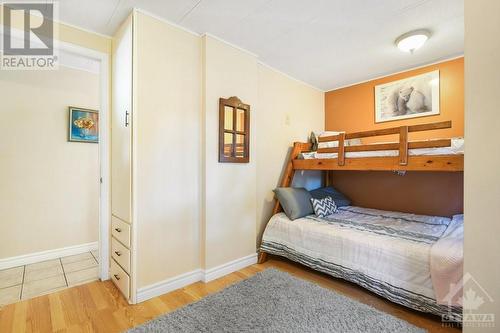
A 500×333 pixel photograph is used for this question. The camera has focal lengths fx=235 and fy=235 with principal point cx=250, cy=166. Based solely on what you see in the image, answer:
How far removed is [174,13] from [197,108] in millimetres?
758

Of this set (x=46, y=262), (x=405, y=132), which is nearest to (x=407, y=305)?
(x=405, y=132)

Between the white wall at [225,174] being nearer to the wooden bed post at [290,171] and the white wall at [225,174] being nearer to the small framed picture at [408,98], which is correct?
the wooden bed post at [290,171]

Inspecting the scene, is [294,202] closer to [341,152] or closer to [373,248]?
[341,152]

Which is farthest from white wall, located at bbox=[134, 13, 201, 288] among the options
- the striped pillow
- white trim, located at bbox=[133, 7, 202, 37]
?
the striped pillow

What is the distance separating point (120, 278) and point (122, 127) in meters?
1.28

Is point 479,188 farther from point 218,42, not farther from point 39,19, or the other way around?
point 39,19

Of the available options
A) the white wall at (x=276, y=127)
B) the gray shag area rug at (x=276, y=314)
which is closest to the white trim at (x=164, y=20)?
the white wall at (x=276, y=127)

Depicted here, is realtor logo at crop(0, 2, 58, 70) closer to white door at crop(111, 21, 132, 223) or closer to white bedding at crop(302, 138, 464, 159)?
white door at crop(111, 21, 132, 223)

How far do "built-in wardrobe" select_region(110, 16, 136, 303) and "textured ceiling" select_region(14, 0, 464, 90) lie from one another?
274 millimetres

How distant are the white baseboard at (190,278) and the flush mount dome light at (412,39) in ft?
8.50

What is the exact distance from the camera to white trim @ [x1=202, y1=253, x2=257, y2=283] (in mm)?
2185

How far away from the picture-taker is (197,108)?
2191mm

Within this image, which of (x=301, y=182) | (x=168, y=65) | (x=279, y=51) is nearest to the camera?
(x=168, y=65)

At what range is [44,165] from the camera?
269cm
